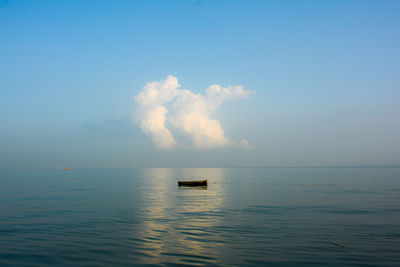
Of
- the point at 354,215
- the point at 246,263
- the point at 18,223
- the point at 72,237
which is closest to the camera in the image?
the point at 246,263

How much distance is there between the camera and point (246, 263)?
58.5 feet

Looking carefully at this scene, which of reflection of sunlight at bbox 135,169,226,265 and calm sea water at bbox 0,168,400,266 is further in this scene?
reflection of sunlight at bbox 135,169,226,265

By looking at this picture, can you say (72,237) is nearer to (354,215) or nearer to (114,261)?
(114,261)

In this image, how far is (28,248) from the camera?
21234 millimetres

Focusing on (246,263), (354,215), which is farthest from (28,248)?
(354,215)

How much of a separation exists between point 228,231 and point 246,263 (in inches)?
354

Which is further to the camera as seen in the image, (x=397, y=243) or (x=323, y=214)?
(x=323, y=214)

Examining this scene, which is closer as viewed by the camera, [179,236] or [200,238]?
[200,238]

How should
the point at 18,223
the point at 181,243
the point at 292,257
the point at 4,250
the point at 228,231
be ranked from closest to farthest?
the point at 292,257
the point at 4,250
the point at 181,243
the point at 228,231
the point at 18,223

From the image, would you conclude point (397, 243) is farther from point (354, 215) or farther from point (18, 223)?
point (18, 223)

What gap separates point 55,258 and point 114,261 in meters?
4.02

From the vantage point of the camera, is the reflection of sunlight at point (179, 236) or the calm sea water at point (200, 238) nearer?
the calm sea water at point (200, 238)

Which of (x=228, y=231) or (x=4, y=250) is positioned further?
(x=228, y=231)

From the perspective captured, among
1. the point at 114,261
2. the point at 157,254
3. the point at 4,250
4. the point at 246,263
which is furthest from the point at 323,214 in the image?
the point at 4,250
